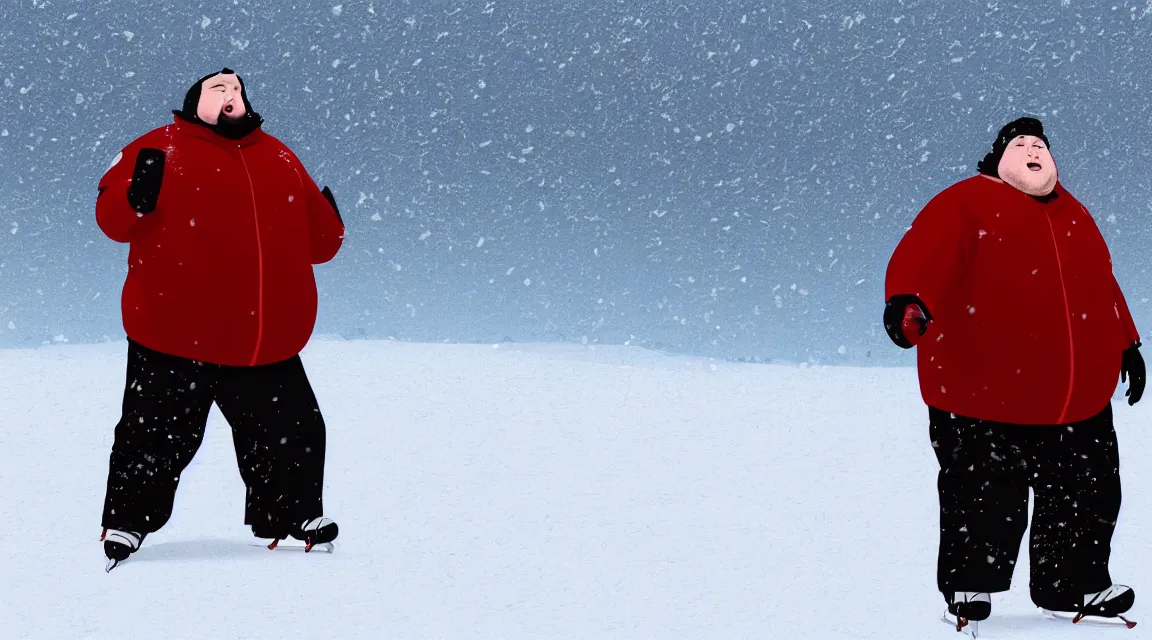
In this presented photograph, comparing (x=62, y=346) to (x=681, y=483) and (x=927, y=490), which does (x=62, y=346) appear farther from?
(x=927, y=490)

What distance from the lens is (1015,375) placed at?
425cm

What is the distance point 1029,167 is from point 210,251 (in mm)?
2433

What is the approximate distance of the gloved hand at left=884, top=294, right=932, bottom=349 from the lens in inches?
163

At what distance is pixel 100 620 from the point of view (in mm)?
4188

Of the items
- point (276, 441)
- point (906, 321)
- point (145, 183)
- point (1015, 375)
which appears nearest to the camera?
point (906, 321)

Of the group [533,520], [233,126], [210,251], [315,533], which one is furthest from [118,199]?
[533,520]

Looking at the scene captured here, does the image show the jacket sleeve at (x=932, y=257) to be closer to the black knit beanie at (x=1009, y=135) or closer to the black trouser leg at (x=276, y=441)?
the black knit beanie at (x=1009, y=135)

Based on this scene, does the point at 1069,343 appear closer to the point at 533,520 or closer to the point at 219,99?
the point at 533,520

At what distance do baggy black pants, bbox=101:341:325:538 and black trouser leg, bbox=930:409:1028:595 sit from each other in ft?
6.70

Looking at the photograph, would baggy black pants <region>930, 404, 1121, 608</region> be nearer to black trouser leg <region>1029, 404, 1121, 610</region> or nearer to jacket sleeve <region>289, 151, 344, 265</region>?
black trouser leg <region>1029, 404, 1121, 610</region>

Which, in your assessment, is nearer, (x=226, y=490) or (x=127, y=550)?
(x=127, y=550)

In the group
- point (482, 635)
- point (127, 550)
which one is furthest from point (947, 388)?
point (127, 550)

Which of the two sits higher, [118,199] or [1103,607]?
[118,199]

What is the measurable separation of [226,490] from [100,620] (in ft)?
5.97
